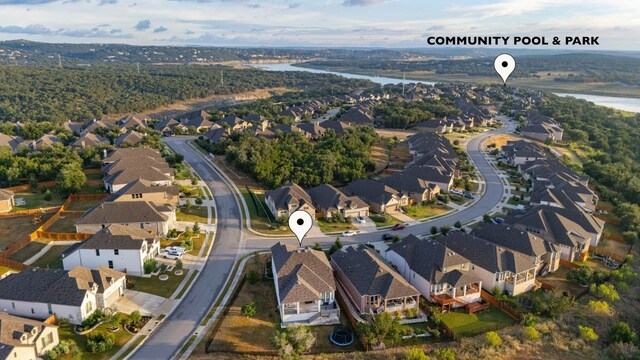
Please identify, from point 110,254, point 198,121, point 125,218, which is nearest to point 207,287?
point 110,254

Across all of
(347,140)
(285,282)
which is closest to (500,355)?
(285,282)

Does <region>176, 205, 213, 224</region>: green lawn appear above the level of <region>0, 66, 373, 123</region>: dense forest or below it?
below

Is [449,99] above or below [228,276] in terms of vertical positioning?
above

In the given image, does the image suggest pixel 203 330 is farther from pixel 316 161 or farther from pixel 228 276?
pixel 316 161

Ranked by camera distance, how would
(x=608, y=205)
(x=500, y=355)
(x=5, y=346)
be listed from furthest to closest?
(x=608, y=205), (x=500, y=355), (x=5, y=346)

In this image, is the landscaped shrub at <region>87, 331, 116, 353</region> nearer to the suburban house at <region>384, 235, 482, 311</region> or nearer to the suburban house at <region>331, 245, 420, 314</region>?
the suburban house at <region>331, 245, 420, 314</region>

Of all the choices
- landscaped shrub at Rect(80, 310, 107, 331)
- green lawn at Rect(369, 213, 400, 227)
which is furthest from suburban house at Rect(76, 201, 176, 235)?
green lawn at Rect(369, 213, 400, 227)

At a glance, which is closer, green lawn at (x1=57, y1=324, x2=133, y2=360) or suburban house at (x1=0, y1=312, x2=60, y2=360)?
suburban house at (x1=0, y1=312, x2=60, y2=360)

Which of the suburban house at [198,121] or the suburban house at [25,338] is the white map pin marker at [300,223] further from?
the suburban house at [198,121]
